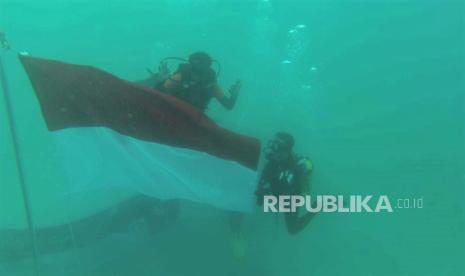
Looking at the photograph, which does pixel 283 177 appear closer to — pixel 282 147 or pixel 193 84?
pixel 282 147

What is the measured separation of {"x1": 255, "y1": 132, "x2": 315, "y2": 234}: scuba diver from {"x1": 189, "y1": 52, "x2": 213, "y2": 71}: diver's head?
1.36 metres

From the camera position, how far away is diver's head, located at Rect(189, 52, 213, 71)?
555cm

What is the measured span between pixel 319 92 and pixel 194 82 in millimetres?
6719

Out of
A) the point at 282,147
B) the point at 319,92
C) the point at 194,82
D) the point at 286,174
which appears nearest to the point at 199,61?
the point at 194,82

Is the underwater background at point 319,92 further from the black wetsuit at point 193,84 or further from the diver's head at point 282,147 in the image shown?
the black wetsuit at point 193,84

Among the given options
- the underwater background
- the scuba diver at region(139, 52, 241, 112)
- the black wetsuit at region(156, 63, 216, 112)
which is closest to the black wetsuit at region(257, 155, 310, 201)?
the scuba diver at region(139, 52, 241, 112)

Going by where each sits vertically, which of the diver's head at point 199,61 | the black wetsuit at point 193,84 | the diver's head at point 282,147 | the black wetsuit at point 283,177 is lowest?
the black wetsuit at point 283,177

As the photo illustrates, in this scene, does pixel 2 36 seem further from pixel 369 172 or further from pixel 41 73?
pixel 369 172

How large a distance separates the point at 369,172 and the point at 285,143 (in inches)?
253

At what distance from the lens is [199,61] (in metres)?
5.55

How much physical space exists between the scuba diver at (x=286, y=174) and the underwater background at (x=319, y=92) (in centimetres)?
299

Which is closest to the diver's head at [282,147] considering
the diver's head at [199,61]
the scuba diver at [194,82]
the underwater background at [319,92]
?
the scuba diver at [194,82]

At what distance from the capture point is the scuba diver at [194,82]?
18.4 ft

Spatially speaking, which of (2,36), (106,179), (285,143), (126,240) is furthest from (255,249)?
(2,36)
